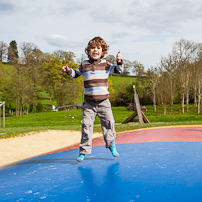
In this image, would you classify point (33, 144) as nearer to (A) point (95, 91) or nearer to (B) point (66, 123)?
(A) point (95, 91)

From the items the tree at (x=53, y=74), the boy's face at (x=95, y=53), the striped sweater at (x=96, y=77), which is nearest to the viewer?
the striped sweater at (x=96, y=77)

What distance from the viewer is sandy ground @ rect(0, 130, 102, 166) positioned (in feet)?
22.2

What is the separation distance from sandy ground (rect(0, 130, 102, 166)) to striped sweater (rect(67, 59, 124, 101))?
10.7ft

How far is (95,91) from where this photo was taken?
13.6 feet

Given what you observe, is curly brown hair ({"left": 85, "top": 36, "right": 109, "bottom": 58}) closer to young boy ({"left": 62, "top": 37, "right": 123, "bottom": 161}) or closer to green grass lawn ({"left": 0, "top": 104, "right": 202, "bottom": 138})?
young boy ({"left": 62, "top": 37, "right": 123, "bottom": 161})

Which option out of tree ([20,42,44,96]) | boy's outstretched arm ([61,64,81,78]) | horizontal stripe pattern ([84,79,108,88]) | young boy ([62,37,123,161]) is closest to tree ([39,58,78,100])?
tree ([20,42,44,96])

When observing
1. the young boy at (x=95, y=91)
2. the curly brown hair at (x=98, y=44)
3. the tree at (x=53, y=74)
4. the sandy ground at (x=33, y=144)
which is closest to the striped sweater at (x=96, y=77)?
the young boy at (x=95, y=91)

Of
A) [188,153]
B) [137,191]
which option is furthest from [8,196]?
[188,153]

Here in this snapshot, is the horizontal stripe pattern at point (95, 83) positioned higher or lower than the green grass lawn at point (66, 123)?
higher

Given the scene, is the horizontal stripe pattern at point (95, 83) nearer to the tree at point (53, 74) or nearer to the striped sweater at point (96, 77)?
the striped sweater at point (96, 77)

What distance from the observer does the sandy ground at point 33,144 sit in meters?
6.76

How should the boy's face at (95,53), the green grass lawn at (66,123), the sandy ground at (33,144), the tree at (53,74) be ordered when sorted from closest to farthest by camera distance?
1. the boy's face at (95,53)
2. the sandy ground at (33,144)
3. the green grass lawn at (66,123)
4. the tree at (53,74)

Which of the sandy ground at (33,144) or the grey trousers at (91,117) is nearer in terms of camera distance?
the grey trousers at (91,117)

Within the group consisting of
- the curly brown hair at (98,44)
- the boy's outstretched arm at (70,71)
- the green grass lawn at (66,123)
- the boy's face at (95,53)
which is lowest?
the green grass lawn at (66,123)
